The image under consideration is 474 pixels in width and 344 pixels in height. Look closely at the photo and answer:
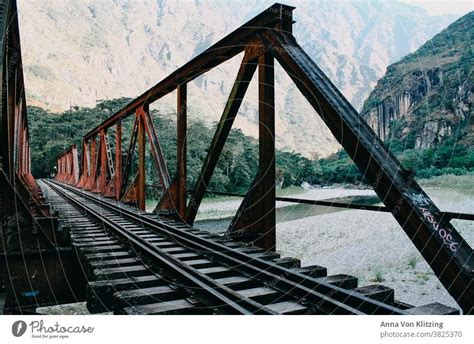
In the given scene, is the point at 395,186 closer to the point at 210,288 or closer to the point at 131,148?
the point at 210,288

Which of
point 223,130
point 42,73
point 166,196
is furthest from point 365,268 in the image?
point 42,73

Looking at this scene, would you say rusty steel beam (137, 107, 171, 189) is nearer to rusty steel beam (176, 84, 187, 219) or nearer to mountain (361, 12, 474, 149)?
rusty steel beam (176, 84, 187, 219)

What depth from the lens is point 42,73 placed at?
42.4 m

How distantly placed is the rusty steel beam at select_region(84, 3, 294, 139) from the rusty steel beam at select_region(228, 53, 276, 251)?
1.15 feet

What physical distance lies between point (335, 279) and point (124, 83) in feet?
298

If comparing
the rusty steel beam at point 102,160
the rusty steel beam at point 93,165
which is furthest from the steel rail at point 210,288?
the rusty steel beam at point 93,165

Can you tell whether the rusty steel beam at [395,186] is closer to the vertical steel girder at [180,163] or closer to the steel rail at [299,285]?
the steel rail at [299,285]

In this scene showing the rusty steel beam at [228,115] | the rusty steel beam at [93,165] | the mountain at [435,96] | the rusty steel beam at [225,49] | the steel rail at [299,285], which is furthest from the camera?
the rusty steel beam at [93,165]

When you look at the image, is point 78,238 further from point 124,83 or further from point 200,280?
point 124,83

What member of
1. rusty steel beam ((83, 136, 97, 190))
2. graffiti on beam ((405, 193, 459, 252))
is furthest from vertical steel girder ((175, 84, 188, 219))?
rusty steel beam ((83, 136, 97, 190))

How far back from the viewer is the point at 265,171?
13.8 ft

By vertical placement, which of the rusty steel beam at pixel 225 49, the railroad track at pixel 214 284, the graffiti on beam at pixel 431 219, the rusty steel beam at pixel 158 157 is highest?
the rusty steel beam at pixel 225 49

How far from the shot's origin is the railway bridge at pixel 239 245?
8.03ft
